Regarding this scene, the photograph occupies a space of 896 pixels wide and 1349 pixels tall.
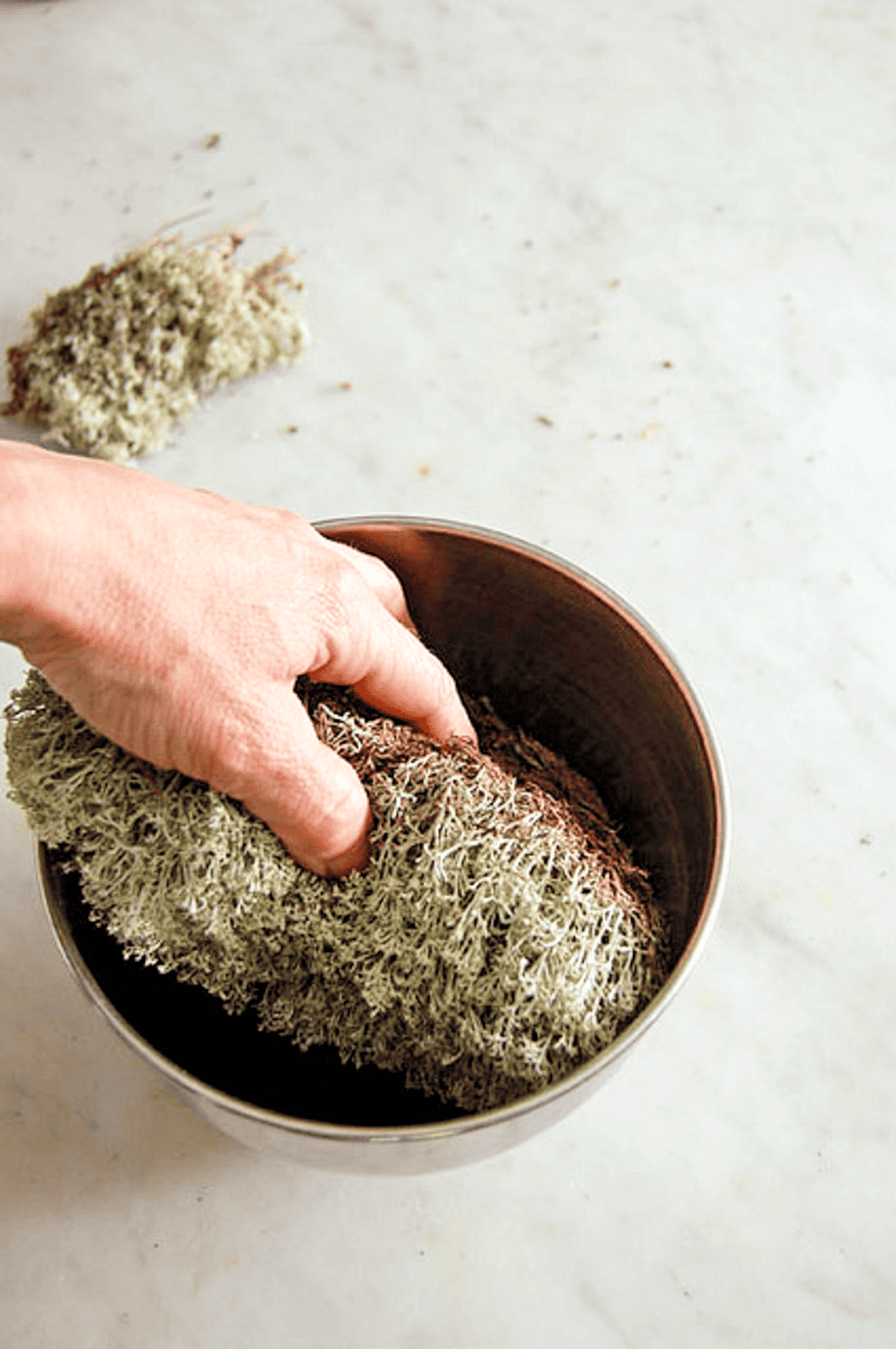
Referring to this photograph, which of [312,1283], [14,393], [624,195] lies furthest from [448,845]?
[624,195]

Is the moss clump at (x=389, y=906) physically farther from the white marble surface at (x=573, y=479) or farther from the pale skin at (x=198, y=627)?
the white marble surface at (x=573, y=479)

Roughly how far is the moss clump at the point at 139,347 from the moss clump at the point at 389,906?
1.21ft

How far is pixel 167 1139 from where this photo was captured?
0.72m

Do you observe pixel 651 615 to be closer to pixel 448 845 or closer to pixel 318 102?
pixel 448 845

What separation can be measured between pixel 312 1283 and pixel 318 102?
0.91m

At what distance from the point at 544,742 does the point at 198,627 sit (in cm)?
28

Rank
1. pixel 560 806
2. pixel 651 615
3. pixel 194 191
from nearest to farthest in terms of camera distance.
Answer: pixel 560 806
pixel 651 615
pixel 194 191

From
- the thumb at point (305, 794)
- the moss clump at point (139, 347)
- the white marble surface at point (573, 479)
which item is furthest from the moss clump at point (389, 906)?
the moss clump at point (139, 347)

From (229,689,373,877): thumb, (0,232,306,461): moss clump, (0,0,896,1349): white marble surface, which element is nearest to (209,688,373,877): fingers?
(229,689,373,877): thumb

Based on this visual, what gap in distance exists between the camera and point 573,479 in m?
0.93

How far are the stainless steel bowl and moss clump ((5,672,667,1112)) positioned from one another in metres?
0.03

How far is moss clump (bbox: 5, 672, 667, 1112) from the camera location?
21.6 inches

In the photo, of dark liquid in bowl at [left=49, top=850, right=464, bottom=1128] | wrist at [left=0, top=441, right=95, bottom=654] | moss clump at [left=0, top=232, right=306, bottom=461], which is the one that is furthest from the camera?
moss clump at [left=0, top=232, right=306, bottom=461]

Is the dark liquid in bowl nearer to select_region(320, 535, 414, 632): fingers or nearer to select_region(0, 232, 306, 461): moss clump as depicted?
select_region(320, 535, 414, 632): fingers
